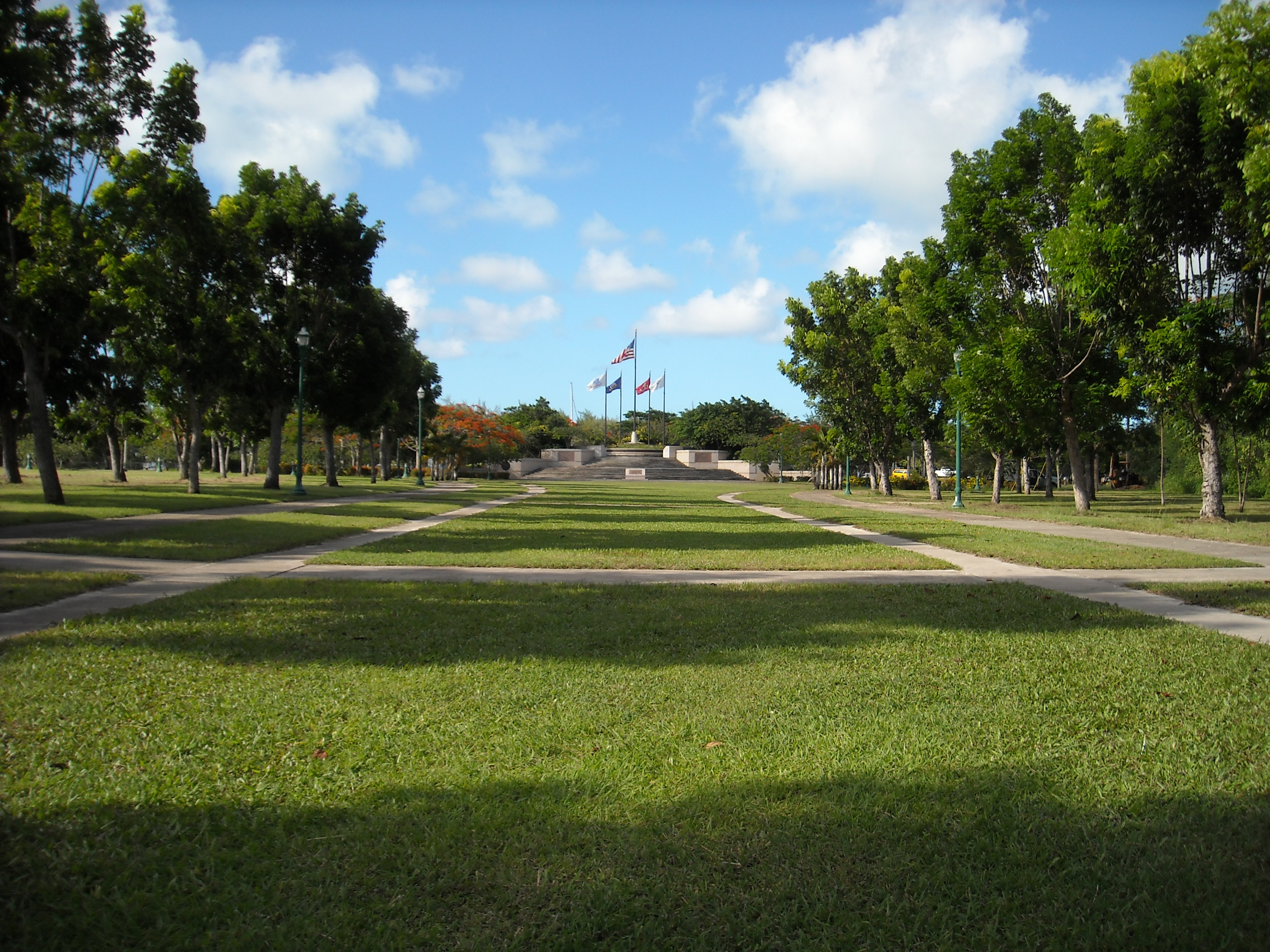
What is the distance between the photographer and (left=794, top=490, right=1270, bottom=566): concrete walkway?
15.1 metres

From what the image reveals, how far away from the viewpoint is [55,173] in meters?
20.1

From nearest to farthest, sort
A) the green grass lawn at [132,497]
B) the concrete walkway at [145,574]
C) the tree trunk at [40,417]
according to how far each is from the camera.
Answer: the concrete walkway at [145,574], the green grass lawn at [132,497], the tree trunk at [40,417]

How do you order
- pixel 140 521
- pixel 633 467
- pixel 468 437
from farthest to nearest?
pixel 633 467 < pixel 468 437 < pixel 140 521

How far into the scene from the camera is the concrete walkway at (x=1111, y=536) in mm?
15141

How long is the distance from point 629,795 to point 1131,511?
1150 inches

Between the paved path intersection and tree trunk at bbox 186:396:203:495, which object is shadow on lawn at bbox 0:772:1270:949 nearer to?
the paved path intersection

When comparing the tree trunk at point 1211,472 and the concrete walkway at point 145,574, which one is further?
the tree trunk at point 1211,472

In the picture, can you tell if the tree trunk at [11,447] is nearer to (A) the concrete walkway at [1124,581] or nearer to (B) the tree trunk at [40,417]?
(B) the tree trunk at [40,417]

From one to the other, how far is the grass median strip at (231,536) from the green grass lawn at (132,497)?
105 inches

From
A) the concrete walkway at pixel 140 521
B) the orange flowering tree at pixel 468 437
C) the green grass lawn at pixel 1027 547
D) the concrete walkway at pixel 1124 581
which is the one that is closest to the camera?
the concrete walkway at pixel 1124 581

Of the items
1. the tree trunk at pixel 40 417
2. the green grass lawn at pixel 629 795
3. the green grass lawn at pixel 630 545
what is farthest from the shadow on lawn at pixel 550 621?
the tree trunk at pixel 40 417

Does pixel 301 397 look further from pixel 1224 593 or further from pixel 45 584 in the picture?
pixel 1224 593

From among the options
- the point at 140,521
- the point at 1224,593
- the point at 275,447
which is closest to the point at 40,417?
the point at 140,521

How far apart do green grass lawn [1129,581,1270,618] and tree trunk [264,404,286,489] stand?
101 feet
